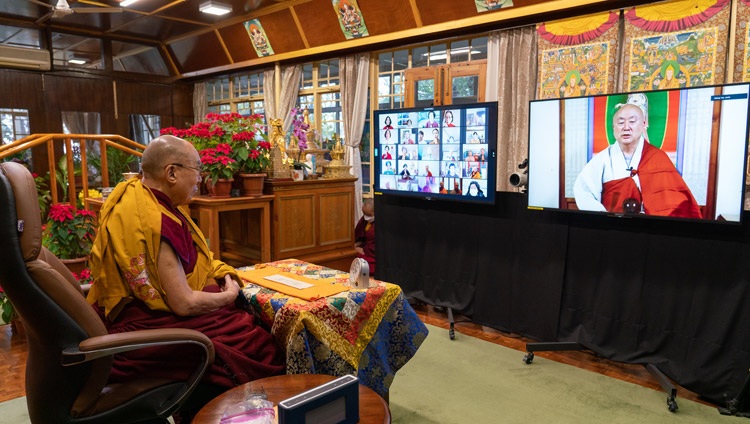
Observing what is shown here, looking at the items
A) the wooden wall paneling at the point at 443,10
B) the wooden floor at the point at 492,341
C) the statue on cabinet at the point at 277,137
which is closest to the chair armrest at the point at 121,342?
the wooden floor at the point at 492,341

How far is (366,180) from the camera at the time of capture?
21.6 feet

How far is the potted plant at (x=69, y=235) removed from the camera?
3400 millimetres

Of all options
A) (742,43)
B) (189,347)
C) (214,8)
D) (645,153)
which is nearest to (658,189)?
(645,153)

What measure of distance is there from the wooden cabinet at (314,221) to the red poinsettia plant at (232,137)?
0.85ft

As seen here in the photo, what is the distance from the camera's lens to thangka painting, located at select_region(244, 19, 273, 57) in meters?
6.74

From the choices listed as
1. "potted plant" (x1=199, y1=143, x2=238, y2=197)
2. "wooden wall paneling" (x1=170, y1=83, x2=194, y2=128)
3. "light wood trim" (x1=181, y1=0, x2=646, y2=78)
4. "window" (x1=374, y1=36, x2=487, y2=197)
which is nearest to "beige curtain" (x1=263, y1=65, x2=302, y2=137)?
"light wood trim" (x1=181, y1=0, x2=646, y2=78)

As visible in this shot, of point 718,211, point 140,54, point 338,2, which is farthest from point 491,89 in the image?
point 140,54

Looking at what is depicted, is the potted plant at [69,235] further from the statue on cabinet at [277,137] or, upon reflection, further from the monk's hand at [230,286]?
the monk's hand at [230,286]

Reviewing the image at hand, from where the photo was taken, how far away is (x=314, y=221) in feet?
14.7

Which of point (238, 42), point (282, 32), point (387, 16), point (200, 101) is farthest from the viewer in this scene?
point (200, 101)

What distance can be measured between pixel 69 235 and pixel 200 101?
5.91 metres

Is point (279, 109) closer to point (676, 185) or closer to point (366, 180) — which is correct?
point (366, 180)

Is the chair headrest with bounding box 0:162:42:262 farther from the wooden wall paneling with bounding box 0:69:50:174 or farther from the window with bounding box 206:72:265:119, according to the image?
the wooden wall paneling with bounding box 0:69:50:174

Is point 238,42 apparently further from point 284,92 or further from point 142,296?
point 142,296
